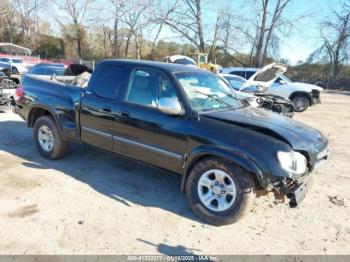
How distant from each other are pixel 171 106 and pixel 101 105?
1.31 meters

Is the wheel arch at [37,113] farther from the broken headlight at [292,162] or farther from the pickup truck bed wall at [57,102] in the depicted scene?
the broken headlight at [292,162]

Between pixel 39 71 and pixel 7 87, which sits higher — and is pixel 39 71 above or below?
above

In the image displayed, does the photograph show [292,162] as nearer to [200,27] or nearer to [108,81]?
[108,81]

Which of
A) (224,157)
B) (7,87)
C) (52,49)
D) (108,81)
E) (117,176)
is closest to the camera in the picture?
(224,157)

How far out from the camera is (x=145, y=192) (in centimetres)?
454

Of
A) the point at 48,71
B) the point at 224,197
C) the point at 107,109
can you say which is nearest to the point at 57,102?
the point at 107,109

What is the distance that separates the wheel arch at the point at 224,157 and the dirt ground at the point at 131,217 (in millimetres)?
604

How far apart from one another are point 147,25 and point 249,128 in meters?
34.9

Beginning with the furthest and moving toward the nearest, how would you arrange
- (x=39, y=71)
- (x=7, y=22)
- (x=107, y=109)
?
(x=7, y=22) → (x=39, y=71) → (x=107, y=109)

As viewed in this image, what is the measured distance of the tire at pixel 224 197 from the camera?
142 inches

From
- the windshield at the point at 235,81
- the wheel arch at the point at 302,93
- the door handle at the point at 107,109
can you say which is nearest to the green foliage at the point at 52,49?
the windshield at the point at 235,81

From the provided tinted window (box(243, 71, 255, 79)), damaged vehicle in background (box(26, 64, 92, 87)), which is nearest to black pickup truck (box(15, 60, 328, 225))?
damaged vehicle in background (box(26, 64, 92, 87))

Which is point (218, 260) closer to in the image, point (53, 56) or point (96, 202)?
point (96, 202)

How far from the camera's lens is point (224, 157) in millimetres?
3617
